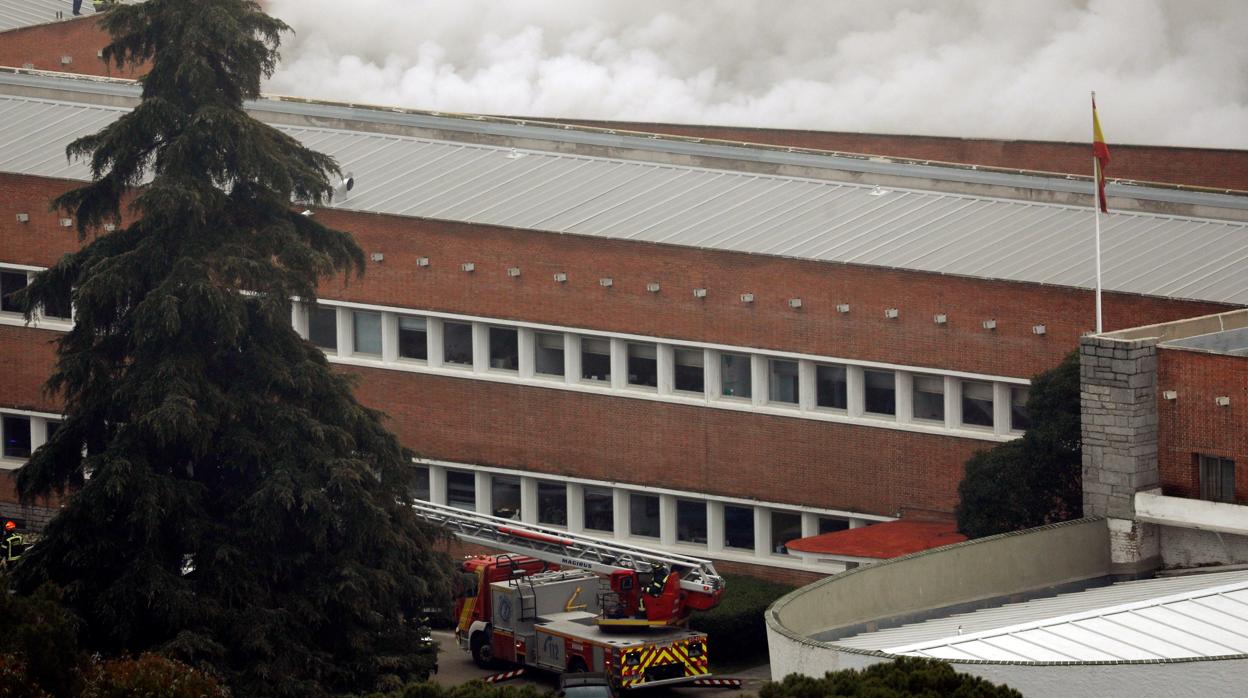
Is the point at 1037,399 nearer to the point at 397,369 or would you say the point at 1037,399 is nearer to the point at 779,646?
the point at 779,646

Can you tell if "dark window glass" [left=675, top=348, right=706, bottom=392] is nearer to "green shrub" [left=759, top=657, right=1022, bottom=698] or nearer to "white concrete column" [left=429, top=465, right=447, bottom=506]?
"white concrete column" [left=429, top=465, right=447, bottom=506]

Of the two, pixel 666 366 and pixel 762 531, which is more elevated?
pixel 666 366

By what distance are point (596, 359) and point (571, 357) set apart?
1.47ft

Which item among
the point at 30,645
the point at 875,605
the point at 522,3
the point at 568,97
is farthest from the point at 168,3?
A: the point at 522,3

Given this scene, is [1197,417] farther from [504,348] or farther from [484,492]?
[484,492]

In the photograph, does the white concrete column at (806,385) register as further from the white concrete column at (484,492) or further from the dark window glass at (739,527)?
the white concrete column at (484,492)

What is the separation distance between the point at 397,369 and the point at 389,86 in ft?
75.7

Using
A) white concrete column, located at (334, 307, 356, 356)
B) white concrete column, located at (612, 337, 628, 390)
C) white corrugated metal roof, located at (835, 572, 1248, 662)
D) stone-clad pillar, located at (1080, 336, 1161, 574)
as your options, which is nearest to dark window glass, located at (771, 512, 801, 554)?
white concrete column, located at (612, 337, 628, 390)

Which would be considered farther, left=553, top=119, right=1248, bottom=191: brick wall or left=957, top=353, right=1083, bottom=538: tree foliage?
left=553, top=119, right=1248, bottom=191: brick wall

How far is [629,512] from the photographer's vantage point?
37500mm

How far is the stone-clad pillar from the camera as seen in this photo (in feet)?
88.5

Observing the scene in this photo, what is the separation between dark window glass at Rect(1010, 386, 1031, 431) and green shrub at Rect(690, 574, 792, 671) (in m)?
4.79

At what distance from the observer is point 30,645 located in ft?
61.9

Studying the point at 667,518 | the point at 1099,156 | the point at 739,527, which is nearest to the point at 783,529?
the point at 739,527
